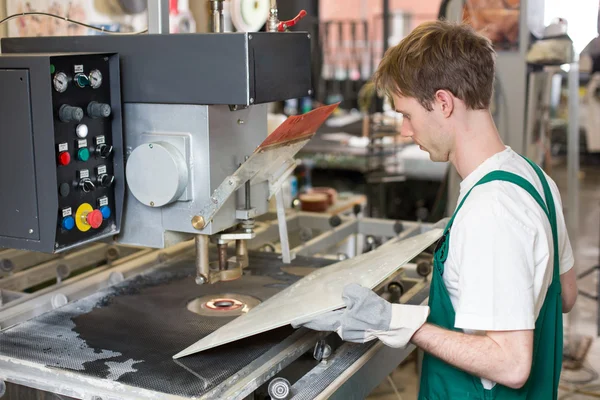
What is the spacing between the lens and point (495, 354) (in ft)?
4.02

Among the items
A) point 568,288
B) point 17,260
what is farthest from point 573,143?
point 17,260

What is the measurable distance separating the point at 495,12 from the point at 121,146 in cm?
251

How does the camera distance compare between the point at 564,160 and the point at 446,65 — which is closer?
the point at 446,65

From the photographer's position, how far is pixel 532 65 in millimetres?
3484

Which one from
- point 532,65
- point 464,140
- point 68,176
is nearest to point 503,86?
point 532,65

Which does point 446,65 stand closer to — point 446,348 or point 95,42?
point 446,348

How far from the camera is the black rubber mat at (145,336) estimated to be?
1317 millimetres

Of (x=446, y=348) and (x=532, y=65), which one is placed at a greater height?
(x=532, y=65)

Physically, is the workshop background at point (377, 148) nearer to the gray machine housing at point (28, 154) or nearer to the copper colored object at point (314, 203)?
the copper colored object at point (314, 203)

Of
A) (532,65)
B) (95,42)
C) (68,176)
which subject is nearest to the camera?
(68,176)

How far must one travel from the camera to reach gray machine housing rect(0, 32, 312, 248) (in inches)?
54.3

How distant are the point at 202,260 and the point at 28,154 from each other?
413 millimetres

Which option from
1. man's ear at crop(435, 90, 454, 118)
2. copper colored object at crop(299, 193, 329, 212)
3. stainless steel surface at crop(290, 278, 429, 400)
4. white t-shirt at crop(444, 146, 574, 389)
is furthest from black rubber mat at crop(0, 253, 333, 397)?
copper colored object at crop(299, 193, 329, 212)

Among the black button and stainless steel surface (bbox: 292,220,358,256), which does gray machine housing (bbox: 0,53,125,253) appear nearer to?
the black button
